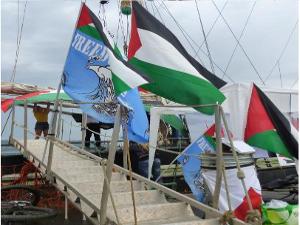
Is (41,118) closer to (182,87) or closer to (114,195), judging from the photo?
(114,195)

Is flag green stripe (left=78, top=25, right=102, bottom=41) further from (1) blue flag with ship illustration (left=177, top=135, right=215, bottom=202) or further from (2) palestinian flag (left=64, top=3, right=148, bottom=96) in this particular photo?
(1) blue flag with ship illustration (left=177, top=135, right=215, bottom=202)

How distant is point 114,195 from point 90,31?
8.42ft

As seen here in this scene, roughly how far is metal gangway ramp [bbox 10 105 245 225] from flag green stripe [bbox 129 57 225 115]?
0.70m

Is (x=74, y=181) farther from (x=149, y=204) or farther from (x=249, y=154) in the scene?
(x=249, y=154)

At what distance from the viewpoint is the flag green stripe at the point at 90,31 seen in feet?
20.6

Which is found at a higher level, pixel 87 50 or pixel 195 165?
pixel 87 50

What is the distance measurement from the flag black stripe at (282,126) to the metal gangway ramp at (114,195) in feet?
3.60

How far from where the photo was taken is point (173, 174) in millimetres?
11797

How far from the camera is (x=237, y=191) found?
264 inches

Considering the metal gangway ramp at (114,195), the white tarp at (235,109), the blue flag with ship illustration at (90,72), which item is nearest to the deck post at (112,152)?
the metal gangway ramp at (114,195)

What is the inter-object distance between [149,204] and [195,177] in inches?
65.4

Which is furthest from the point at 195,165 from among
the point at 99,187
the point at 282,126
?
the point at 282,126


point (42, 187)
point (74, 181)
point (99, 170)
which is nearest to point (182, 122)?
point (42, 187)

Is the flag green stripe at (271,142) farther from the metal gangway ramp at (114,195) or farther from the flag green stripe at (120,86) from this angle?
the flag green stripe at (120,86)
